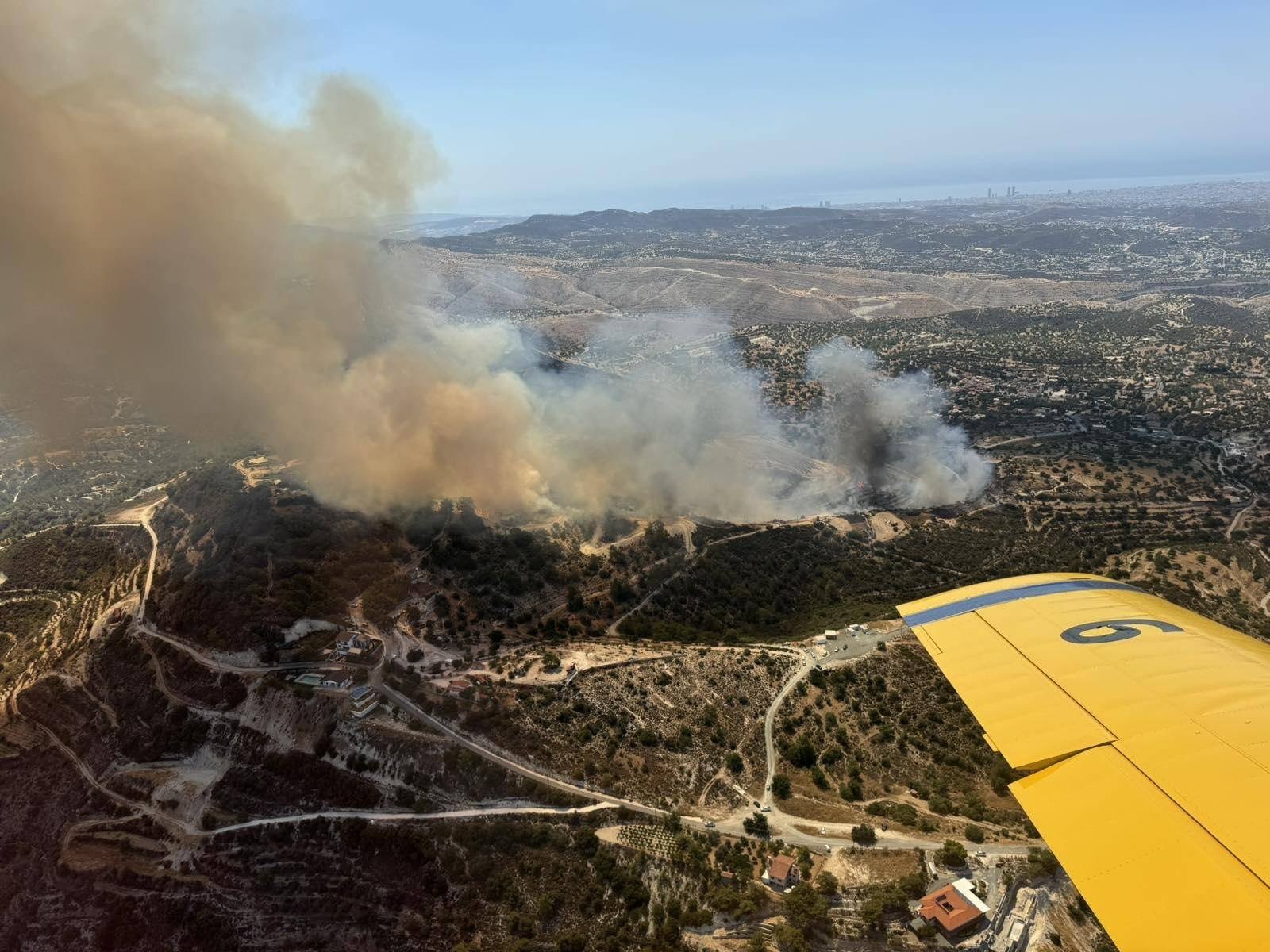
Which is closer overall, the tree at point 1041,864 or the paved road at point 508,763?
the tree at point 1041,864

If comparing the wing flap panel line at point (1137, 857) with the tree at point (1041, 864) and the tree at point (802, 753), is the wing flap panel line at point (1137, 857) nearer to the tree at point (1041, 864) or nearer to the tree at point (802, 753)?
the tree at point (1041, 864)

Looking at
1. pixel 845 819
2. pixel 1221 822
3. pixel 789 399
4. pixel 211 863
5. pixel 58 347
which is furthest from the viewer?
pixel 789 399

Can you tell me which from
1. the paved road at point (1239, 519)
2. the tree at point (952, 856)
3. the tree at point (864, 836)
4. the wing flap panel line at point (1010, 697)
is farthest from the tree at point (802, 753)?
the paved road at point (1239, 519)

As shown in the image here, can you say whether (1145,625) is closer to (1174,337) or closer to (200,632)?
(200,632)

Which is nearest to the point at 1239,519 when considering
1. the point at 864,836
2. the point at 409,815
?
the point at 864,836

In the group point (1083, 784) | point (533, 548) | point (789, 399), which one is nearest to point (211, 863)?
point (533, 548)
